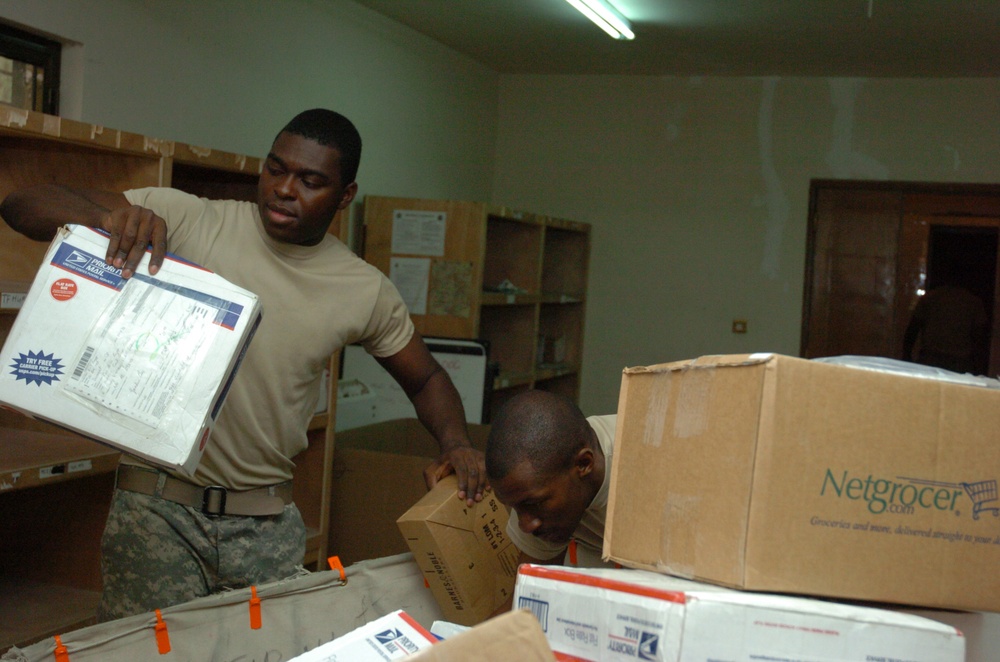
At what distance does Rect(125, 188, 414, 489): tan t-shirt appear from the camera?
1.63 m

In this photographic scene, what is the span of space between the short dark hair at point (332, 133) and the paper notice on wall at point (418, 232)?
2057 mm

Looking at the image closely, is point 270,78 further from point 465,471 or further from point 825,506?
point 825,506

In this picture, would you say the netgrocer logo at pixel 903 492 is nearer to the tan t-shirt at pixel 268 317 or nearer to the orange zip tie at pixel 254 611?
the orange zip tie at pixel 254 611

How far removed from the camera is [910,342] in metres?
4.66

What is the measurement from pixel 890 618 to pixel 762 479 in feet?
0.56

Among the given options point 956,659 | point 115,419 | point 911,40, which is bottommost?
point 956,659

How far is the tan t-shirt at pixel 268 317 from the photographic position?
1633 millimetres

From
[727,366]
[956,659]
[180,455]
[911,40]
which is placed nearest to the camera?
[956,659]

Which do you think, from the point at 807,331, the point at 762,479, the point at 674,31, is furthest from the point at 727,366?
the point at 807,331

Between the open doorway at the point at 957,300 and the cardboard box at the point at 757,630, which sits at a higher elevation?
the open doorway at the point at 957,300

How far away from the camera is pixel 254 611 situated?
1.31 m

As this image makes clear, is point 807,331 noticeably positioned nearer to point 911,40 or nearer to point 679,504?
point 911,40

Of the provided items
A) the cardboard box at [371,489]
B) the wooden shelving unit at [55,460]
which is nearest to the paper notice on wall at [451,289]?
the cardboard box at [371,489]

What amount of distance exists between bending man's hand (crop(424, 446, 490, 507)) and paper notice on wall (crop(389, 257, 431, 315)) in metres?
2.17
